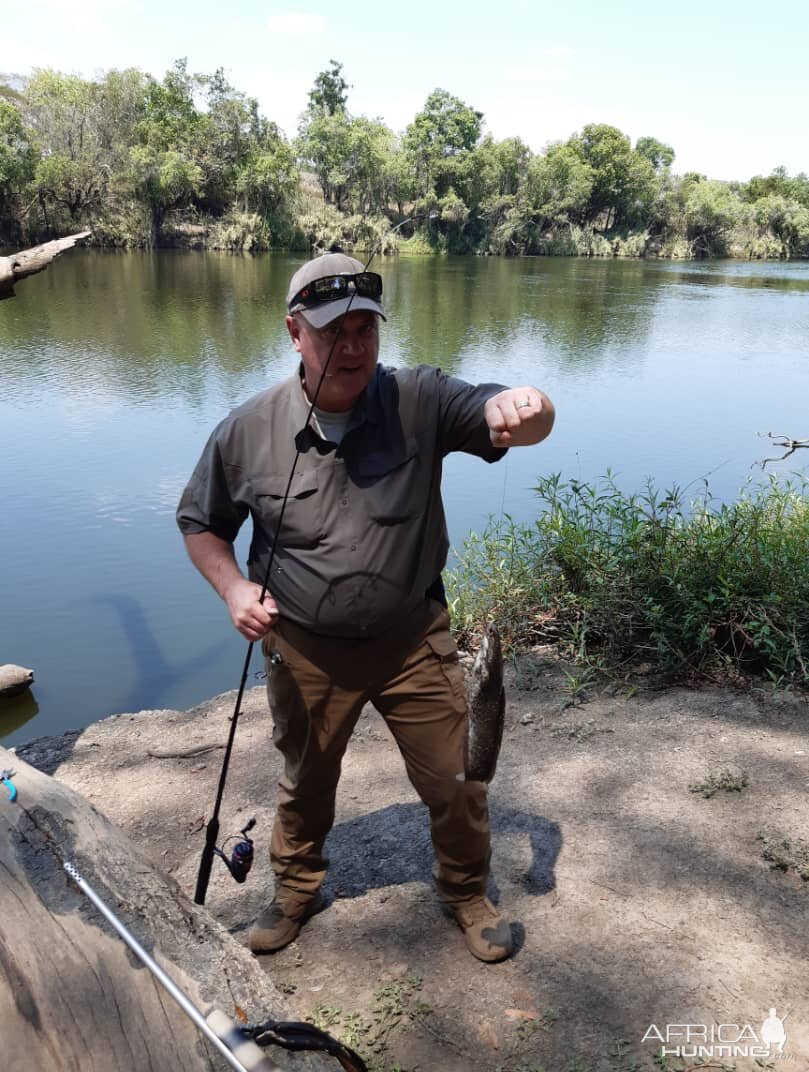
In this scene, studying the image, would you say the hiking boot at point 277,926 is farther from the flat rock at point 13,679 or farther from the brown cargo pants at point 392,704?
the flat rock at point 13,679

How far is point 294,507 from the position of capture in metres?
2.57

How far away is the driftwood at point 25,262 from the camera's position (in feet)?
12.6

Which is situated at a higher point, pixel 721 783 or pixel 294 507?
pixel 294 507

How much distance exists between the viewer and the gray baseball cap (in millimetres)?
2455

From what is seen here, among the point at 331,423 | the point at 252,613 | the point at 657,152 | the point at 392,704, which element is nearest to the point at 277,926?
the point at 392,704

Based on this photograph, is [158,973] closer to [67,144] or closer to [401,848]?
[401,848]

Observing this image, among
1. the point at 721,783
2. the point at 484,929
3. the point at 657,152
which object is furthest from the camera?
the point at 657,152

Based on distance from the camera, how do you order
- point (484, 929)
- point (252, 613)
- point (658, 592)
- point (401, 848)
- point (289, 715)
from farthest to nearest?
point (658, 592) < point (401, 848) < point (484, 929) < point (289, 715) < point (252, 613)

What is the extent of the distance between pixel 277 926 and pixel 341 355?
2.13 meters

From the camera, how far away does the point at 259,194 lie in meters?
47.8

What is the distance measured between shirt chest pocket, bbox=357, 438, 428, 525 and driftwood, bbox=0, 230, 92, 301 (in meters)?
2.30

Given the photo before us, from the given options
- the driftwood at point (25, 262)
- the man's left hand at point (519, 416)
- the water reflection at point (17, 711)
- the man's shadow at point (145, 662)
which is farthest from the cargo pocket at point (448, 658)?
the water reflection at point (17, 711)

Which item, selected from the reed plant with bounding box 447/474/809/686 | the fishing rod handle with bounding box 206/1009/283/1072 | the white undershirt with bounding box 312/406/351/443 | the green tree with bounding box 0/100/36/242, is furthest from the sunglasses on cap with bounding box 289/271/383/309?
the green tree with bounding box 0/100/36/242

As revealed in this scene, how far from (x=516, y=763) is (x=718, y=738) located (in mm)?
1078
